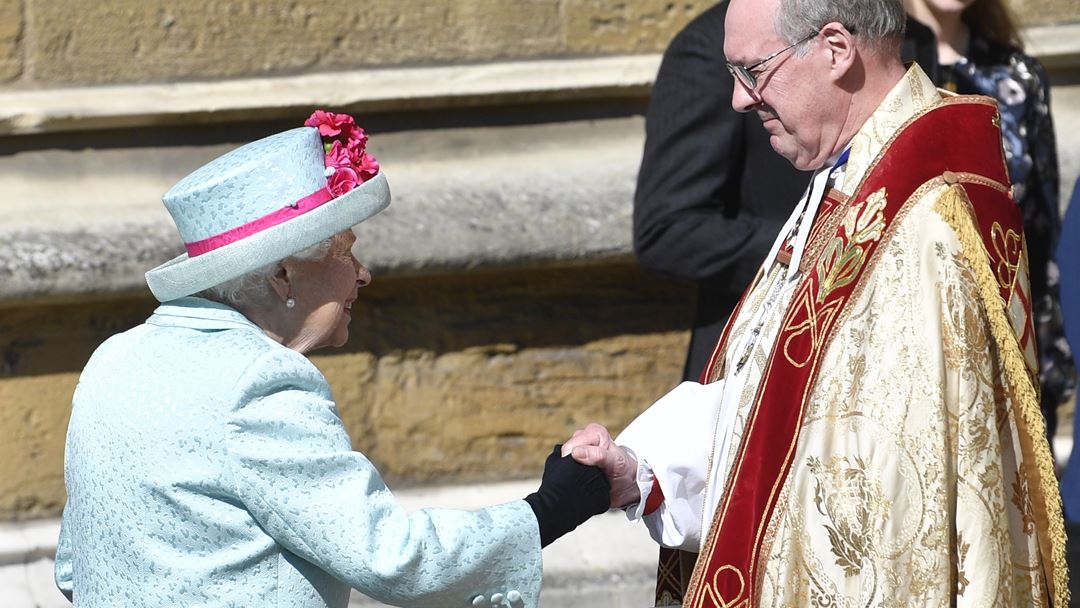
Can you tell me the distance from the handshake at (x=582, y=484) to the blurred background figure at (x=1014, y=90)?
1549 mm

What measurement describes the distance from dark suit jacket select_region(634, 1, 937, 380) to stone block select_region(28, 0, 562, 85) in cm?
106

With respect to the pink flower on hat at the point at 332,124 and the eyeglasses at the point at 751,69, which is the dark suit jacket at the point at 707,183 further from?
the pink flower on hat at the point at 332,124

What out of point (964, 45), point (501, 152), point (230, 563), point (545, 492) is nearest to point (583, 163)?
point (501, 152)

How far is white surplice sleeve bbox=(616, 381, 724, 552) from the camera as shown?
2.70 m

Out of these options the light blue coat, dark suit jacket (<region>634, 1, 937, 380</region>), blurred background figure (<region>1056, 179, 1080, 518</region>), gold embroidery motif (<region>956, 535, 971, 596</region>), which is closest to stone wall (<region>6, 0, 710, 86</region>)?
dark suit jacket (<region>634, 1, 937, 380</region>)

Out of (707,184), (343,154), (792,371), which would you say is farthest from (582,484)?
(707,184)

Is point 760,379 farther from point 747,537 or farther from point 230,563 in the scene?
point 230,563

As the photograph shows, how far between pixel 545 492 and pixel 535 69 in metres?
2.29

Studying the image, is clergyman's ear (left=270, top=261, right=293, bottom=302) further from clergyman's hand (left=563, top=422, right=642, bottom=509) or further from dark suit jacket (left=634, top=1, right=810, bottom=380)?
dark suit jacket (left=634, top=1, right=810, bottom=380)

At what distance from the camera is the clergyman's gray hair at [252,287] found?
7.48ft

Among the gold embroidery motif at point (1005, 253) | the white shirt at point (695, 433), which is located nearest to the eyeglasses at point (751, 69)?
the white shirt at point (695, 433)

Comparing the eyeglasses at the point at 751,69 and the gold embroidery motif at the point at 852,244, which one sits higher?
the eyeglasses at the point at 751,69

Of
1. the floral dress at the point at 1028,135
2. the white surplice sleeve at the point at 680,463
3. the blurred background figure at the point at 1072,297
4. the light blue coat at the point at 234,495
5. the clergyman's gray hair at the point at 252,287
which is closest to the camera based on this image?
the light blue coat at the point at 234,495

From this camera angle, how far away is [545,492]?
2.49 meters
